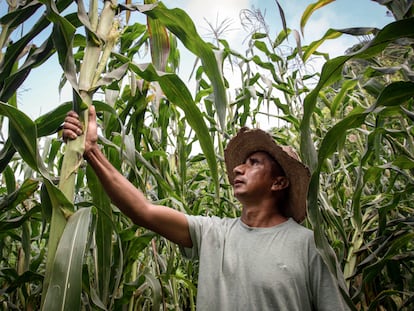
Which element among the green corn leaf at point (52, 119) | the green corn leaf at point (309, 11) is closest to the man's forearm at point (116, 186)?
the green corn leaf at point (52, 119)

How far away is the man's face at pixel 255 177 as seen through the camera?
4.08 ft

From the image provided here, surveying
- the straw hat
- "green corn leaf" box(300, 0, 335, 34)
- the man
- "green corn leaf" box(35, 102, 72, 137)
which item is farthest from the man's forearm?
"green corn leaf" box(300, 0, 335, 34)

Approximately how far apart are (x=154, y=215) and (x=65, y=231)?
0.42 metres

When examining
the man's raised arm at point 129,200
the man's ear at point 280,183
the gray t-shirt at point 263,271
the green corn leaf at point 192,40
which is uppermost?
the green corn leaf at point 192,40

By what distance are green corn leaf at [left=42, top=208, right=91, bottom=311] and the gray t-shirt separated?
52cm

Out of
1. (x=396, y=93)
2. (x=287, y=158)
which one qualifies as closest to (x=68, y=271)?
(x=396, y=93)

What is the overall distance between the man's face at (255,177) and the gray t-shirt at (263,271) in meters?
0.12

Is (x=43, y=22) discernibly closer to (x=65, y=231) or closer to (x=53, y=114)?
(x=53, y=114)

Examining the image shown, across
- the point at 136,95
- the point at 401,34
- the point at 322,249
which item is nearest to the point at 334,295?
the point at 322,249

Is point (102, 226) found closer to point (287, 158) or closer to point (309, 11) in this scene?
point (287, 158)

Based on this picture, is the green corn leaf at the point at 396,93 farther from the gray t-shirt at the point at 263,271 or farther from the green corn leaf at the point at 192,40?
the gray t-shirt at the point at 263,271

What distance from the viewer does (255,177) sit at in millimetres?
1270

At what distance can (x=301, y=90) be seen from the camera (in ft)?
5.54

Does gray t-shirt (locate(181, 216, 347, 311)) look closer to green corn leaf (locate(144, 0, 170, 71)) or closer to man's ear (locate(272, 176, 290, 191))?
man's ear (locate(272, 176, 290, 191))
